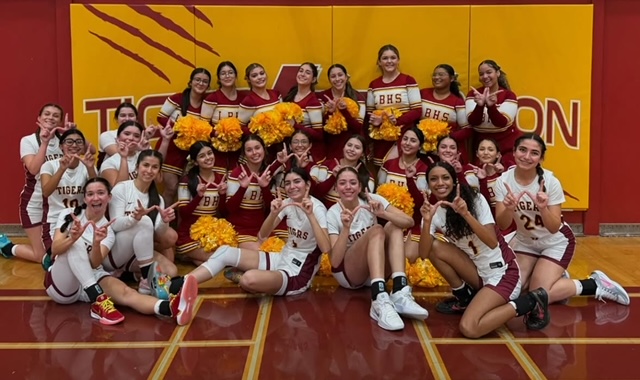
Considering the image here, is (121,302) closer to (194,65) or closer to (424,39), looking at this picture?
(194,65)

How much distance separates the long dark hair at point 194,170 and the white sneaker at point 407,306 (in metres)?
1.96

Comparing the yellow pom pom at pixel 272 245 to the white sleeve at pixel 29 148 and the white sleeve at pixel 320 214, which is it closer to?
the white sleeve at pixel 320 214

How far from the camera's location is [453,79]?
5418mm

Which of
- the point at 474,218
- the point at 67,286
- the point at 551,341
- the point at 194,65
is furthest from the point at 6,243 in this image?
the point at 551,341

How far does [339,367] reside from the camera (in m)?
3.08

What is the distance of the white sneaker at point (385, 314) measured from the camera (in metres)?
3.53

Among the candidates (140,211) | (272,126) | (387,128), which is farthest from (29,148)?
(387,128)

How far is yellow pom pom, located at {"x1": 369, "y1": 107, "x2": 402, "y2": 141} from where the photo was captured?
519cm

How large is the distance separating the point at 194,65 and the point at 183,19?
1.33ft

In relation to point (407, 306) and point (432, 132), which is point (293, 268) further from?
point (432, 132)

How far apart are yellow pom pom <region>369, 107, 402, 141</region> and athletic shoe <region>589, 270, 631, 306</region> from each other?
1924 mm

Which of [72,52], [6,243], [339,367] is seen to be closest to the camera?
[339,367]

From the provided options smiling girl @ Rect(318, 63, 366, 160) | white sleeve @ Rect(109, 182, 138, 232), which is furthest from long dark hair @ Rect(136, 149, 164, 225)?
smiling girl @ Rect(318, 63, 366, 160)

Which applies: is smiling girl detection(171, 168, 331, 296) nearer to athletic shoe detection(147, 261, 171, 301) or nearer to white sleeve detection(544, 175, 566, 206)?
athletic shoe detection(147, 261, 171, 301)
